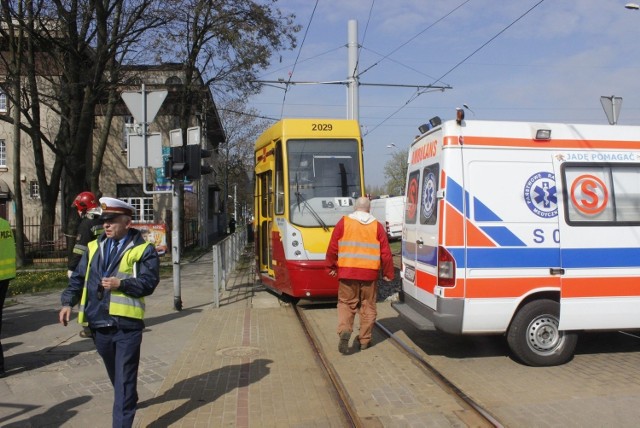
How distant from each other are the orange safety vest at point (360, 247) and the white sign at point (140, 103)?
4813 millimetres

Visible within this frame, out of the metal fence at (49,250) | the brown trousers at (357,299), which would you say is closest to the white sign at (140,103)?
the brown trousers at (357,299)

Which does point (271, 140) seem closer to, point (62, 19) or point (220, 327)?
point (220, 327)

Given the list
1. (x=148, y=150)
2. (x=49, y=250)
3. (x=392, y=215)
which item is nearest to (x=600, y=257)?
(x=148, y=150)

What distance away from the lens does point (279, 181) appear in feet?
34.1

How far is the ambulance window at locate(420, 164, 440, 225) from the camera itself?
6.32 metres

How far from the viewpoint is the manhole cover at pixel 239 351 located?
6922mm

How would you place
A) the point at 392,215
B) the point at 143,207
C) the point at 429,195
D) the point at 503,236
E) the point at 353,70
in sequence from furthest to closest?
the point at 392,215
the point at 143,207
the point at 353,70
the point at 429,195
the point at 503,236

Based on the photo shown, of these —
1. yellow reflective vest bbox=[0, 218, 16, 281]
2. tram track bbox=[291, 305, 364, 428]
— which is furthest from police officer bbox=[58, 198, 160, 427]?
yellow reflective vest bbox=[0, 218, 16, 281]

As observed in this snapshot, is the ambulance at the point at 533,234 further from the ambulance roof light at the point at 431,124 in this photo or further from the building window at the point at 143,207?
the building window at the point at 143,207

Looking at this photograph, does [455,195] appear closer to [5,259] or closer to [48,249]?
[5,259]

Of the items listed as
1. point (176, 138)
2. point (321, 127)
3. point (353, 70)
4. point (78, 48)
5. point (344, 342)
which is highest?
point (78, 48)

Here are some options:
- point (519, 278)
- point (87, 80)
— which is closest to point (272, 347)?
point (519, 278)

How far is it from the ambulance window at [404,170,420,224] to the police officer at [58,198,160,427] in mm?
3701

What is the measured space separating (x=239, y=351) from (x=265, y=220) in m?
5.09
